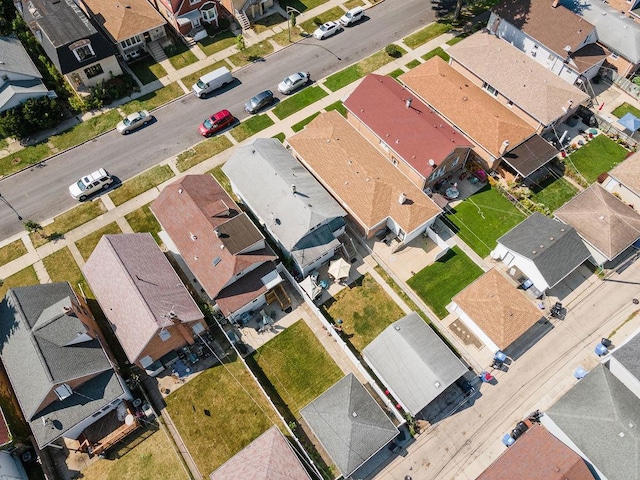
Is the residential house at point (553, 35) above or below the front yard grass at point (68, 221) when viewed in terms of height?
above

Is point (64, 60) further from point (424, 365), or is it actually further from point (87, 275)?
point (424, 365)

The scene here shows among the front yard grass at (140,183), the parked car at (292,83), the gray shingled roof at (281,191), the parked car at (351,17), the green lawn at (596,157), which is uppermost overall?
the parked car at (351,17)

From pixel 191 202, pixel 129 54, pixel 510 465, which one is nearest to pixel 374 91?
pixel 191 202

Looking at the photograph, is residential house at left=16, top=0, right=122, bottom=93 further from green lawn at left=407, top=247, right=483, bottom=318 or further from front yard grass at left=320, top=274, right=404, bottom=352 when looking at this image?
green lawn at left=407, top=247, right=483, bottom=318

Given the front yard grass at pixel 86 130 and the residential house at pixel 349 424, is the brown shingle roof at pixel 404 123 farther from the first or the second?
the front yard grass at pixel 86 130

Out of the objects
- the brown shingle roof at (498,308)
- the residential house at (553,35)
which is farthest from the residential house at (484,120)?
the brown shingle roof at (498,308)

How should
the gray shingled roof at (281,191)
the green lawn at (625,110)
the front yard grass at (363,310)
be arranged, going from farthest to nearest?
the green lawn at (625,110) < the gray shingled roof at (281,191) < the front yard grass at (363,310)

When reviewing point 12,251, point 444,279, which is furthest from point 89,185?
point 444,279
